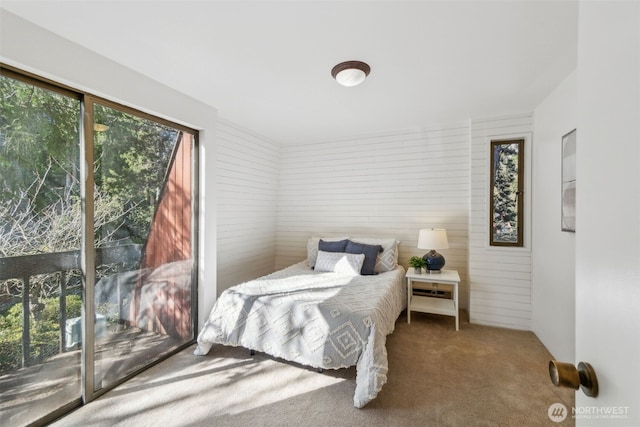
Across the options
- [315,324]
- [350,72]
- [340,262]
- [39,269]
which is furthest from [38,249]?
[340,262]

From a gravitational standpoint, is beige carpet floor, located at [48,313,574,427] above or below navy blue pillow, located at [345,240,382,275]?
below

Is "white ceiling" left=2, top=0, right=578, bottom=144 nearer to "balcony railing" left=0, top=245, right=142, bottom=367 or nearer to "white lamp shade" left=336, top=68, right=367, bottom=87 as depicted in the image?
"white lamp shade" left=336, top=68, right=367, bottom=87

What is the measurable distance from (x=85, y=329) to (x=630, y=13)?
2929 mm

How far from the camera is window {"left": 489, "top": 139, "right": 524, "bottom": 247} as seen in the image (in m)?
3.11

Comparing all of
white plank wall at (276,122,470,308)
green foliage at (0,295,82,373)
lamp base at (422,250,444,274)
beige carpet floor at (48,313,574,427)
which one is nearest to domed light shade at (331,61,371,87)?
white plank wall at (276,122,470,308)

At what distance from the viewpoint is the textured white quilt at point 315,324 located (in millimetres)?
2006

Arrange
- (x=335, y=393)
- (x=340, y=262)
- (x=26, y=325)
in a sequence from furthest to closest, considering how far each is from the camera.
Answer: (x=340, y=262), (x=335, y=393), (x=26, y=325)

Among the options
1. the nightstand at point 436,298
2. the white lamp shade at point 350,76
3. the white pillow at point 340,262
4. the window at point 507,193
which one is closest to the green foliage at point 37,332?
the white pillow at point 340,262

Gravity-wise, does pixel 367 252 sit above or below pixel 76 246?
below

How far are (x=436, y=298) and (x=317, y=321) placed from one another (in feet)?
6.64

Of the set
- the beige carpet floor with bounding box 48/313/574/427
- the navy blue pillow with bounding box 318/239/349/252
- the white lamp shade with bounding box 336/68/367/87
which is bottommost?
the beige carpet floor with bounding box 48/313/574/427

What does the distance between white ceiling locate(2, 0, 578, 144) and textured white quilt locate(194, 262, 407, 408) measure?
1.90 metres

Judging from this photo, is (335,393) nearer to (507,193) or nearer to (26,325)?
(26,325)

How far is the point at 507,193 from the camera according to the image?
10.4 ft
